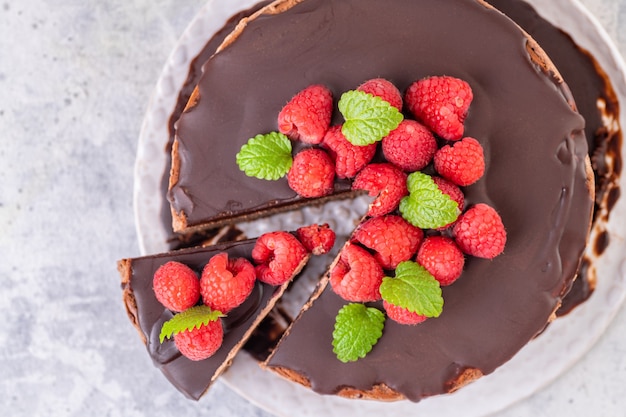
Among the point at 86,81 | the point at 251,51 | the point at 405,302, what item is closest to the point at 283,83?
the point at 251,51

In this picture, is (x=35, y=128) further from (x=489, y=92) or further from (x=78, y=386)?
(x=489, y=92)

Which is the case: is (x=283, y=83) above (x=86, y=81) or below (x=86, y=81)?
above

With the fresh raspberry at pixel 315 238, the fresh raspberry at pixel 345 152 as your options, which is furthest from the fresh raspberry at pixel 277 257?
the fresh raspberry at pixel 345 152

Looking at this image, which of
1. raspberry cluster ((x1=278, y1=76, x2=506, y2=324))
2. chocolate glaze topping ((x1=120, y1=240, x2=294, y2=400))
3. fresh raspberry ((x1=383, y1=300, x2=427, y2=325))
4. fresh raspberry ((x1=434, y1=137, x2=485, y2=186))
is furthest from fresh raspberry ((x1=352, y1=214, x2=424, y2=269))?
chocolate glaze topping ((x1=120, y1=240, x2=294, y2=400))

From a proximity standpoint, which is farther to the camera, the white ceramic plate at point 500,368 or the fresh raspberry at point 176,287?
the white ceramic plate at point 500,368

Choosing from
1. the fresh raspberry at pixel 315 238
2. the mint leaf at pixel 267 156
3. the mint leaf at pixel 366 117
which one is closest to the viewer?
the mint leaf at pixel 366 117

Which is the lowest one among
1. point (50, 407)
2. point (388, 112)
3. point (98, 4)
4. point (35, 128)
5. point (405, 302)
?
point (50, 407)

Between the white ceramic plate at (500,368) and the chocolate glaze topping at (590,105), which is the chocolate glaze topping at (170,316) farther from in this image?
the chocolate glaze topping at (590,105)
